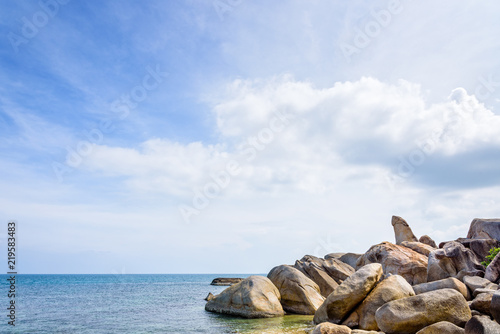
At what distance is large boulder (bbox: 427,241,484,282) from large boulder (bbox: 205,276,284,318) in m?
8.82

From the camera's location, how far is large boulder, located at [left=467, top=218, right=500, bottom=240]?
22109mm

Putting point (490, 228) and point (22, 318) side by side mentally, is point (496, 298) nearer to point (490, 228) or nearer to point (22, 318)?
point (490, 228)

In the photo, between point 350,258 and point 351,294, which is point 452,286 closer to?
point 351,294

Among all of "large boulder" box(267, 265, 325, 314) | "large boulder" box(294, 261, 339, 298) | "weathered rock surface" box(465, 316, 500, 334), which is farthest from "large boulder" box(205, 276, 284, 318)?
"weathered rock surface" box(465, 316, 500, 334)

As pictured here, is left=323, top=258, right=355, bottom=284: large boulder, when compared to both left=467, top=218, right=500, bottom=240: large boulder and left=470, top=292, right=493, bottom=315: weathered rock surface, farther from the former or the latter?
left=470, top=292, right=493, bottom=315: weathered rock surface

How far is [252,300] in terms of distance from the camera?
2105 centimetres

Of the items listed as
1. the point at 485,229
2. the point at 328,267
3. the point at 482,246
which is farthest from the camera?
the point at 328,267

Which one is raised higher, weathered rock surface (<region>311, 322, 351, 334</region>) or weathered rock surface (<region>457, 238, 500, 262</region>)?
weathered rock surface (<region>457, 238, 500, 262</region>)

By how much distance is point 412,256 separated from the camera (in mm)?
22578

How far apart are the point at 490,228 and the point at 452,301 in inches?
548

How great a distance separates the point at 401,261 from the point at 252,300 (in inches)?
373

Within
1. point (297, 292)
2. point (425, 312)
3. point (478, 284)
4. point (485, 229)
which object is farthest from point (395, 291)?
point (485, 229)

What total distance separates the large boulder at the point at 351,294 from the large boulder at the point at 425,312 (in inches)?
118

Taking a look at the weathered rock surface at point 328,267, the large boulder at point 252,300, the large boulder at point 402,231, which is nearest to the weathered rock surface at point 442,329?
the large boulder at point 252,300
